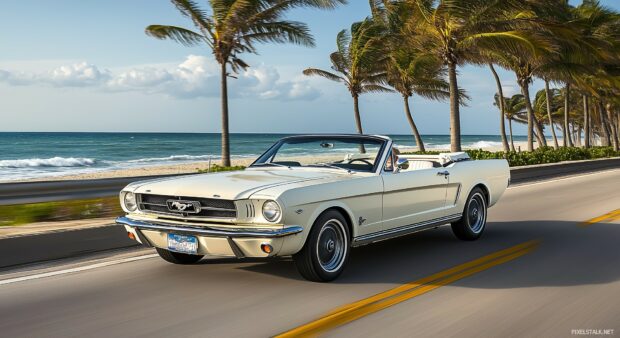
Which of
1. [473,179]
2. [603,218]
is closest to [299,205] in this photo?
[473,179]

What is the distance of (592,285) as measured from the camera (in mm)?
6406

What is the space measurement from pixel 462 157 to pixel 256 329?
17.5 ft

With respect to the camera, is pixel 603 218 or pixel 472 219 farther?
pixel 603 218

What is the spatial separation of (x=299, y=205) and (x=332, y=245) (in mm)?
704

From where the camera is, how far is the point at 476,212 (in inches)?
368

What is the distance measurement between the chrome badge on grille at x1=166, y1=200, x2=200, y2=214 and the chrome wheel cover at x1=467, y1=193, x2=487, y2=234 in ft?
13.9

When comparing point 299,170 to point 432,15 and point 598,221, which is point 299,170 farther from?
point 432,15

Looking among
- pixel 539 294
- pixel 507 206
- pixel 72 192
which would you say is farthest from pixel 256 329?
pixel 507 206

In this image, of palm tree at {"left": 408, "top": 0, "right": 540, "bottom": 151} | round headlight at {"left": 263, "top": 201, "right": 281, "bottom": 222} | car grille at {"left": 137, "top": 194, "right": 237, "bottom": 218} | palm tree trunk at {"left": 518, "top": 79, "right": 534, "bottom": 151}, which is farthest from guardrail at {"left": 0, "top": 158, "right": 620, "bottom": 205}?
palm tree trunk at {"left": 518, "top": 79, "right": 534, "bottom": 151}

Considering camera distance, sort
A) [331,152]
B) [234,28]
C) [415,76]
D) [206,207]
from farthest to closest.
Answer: [415,76], [234,28], [331,152], [206,207]

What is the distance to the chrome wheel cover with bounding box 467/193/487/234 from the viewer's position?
9.14m

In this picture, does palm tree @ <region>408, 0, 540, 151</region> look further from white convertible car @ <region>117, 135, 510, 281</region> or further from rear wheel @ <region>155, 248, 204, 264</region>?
rear wheel @ <region>155, 248, 204, 264</region>

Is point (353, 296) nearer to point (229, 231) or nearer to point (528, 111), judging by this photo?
point (229, 231)

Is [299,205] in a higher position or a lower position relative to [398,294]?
higher
